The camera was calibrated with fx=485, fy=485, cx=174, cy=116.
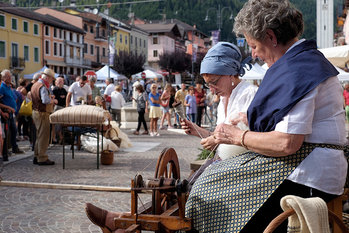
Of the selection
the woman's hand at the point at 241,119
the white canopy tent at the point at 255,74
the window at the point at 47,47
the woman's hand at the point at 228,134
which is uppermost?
the window at the point at 47,47

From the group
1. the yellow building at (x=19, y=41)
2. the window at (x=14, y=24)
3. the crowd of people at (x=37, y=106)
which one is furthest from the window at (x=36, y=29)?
the crowd of people at (x=37, y=106)

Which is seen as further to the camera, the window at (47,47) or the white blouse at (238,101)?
the window at (47,47)

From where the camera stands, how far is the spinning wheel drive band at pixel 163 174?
9.36 feet

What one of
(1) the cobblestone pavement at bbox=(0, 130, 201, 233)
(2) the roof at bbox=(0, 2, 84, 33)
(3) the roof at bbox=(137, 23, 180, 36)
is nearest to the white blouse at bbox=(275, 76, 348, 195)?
(1) the cobblestone pavement at bbox=(0, 130, 201, 233)

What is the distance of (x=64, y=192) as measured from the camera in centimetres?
713

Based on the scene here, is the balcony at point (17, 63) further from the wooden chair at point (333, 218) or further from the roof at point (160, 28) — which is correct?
the wooden chair at point (333, 218)

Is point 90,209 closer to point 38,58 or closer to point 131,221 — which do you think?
point 131,221

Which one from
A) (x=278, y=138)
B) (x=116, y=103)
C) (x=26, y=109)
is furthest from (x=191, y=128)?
(x=116, y=103)

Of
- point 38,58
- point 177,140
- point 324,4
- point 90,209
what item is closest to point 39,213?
point 90,209

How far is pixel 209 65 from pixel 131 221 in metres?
1.36

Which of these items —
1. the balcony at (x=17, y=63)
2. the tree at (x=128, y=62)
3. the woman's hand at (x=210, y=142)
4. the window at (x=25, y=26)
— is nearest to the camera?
the woman's hand at (x=210, y=142)

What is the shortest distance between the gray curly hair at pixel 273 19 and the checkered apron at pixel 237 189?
0.59 m

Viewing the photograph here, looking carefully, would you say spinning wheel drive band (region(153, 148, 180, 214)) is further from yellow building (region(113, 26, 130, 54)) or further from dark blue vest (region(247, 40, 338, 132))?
yellow building (region(113, 26, 130, 54))

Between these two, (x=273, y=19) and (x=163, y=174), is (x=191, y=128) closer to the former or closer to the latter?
(x=163, y=174)
